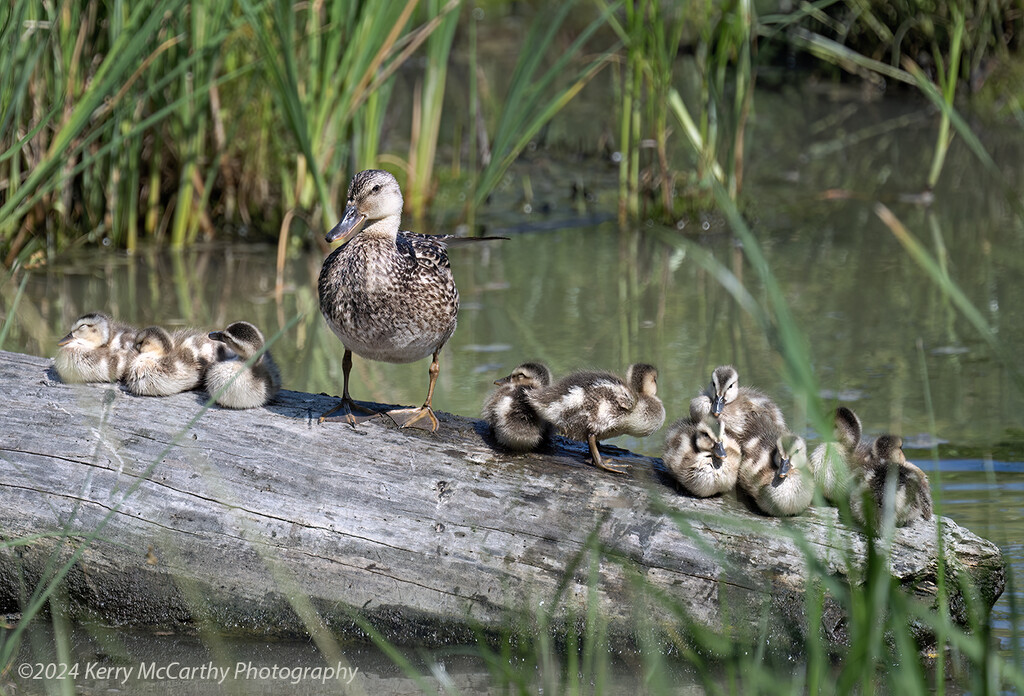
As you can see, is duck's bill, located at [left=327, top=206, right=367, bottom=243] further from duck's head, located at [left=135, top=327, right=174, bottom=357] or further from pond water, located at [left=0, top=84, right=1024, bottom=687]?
pond water, located at [left=0, top=84, right=1024, bottom=687]

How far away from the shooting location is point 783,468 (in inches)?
142

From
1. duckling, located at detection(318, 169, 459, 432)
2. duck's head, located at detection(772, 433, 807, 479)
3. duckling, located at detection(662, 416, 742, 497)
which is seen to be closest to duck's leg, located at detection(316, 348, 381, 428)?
duckling, located at detection(318, 169, 459, 432)

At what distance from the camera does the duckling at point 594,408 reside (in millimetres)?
3969

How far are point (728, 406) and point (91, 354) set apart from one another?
8.03 feet

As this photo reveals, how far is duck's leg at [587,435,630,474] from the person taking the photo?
3.96 metres

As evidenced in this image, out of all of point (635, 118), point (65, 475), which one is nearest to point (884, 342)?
point (635, 118)

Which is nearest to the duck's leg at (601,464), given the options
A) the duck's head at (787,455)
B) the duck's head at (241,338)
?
the duck's head at (787,455)

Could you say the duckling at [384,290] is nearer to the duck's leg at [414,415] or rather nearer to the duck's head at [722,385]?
the duck's leg at [414,415]

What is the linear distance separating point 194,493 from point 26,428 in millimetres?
724

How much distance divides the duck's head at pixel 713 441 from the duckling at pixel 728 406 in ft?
0.66

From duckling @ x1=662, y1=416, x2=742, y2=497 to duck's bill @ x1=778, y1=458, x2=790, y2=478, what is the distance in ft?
0.61

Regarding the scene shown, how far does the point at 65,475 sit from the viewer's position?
3.96 m

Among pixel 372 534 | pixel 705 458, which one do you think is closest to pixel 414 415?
pixel 372 534

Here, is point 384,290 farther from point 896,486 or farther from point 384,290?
point 896,486
